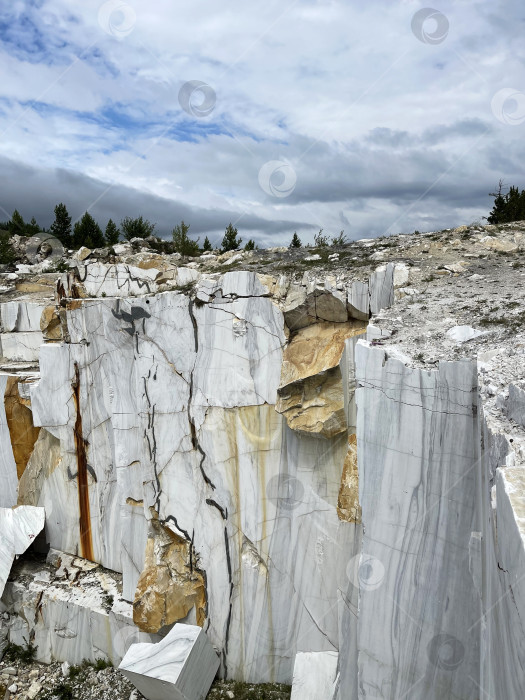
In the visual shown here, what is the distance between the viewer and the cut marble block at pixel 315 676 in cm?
438

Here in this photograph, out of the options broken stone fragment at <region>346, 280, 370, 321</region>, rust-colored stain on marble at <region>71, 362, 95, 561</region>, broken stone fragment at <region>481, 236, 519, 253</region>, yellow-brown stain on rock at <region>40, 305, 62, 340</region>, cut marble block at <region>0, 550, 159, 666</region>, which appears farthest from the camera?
yellow-brown stain on rock at <region>40, 305, 62, 340</region>

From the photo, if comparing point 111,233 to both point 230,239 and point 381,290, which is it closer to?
point 230,239

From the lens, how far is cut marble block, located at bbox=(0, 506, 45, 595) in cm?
659

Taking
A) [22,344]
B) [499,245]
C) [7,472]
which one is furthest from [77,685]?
[499,245]

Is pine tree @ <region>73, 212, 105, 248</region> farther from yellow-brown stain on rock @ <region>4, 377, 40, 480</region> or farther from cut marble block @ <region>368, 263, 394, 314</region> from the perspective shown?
cut marble block @ <region>368, 263, 394, 314</region>

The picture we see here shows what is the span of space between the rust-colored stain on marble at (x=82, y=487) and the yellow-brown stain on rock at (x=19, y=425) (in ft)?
2.97

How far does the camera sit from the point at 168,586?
17.2ft

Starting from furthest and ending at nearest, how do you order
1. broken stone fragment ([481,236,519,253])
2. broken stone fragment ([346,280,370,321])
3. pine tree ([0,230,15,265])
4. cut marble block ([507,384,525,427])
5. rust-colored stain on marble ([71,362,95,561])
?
pine tree ([0,230,15,265]) < rust-colored stain on marble ([71,362,95,561]) < broken stone fragment ([481,236,519,253]) < broken stone fragment ([346,280,370,321]) < cut marble block ([507,384,525,427])

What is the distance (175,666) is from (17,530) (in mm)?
3273

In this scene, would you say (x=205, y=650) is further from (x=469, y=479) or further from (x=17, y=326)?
(x=17, y=326)

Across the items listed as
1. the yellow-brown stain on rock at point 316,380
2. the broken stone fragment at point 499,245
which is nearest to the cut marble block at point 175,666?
the yellow-brown stain on rock at point 316,380

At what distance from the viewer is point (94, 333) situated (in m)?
6.12

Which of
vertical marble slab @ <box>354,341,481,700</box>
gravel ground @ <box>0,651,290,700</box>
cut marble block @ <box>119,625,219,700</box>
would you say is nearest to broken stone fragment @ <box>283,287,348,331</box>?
vertical marble slab @ <box>354,341,481,700</box>

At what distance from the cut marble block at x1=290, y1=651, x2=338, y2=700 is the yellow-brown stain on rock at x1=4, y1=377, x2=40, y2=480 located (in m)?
4.58
